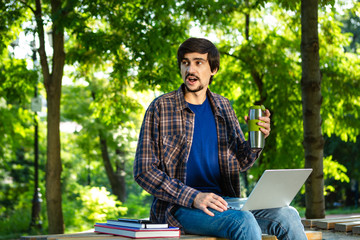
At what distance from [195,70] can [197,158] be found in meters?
0.61

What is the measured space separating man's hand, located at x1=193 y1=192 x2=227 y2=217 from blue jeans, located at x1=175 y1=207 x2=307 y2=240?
0.03 m

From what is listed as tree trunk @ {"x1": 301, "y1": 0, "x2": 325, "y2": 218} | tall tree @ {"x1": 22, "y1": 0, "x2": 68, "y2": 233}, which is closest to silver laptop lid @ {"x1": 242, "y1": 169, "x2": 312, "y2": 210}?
tree trunk @ {"x1": 301, "y1": 0, "x2": 325, "y2": 218}

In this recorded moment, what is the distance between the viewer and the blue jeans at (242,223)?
Result: 3.05 m

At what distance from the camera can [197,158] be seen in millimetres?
3662

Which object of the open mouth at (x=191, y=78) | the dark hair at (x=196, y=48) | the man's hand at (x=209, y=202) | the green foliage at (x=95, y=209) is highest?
the dark hair at (x=196, y=48)

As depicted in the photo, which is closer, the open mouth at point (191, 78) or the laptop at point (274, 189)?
the laptop at point (274, 189)

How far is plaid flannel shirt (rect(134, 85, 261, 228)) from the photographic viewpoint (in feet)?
11.3

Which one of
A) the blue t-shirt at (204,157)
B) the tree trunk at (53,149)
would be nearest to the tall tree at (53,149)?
the tree trunk at (53,149)

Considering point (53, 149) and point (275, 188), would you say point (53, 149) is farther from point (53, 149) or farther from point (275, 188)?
point (275, 188)

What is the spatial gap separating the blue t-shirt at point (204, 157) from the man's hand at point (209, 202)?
36 centimetres

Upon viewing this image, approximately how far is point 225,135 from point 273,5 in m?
10.3

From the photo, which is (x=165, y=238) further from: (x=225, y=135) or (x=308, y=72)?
(x=308, y=72)

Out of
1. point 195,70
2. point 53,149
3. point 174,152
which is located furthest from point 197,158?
point 53,149

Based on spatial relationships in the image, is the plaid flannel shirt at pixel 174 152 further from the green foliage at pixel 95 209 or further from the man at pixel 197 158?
the green foliage at pixel 95 209
